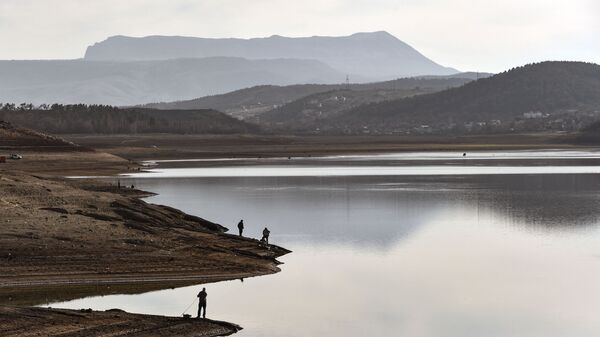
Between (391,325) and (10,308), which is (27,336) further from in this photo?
(391,325)

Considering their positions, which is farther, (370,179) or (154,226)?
(370,179)

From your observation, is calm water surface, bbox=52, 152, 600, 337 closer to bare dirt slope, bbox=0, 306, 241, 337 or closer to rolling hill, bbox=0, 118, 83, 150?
bare dirt slope, bbox=0, 306, 241, 337

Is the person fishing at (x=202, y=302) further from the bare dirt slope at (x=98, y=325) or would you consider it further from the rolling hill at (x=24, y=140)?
the rolling hill at (x=24, y=140)

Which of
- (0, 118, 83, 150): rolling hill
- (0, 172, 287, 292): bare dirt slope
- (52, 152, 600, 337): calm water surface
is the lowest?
(52, 152, 600, 337): calm water surface

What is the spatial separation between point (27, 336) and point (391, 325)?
13.8 meters

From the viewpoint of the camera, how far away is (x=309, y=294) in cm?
4503

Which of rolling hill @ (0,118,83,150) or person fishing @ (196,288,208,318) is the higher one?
rolling hill @ (0,118,83,150)

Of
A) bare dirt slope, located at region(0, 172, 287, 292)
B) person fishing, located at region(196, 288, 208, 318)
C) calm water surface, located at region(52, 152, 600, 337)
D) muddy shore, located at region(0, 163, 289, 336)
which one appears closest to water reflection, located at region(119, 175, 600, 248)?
calm water surface, located at region(52, 152, 600, 337)

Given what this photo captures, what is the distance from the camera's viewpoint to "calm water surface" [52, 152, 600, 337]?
4034 centimetres

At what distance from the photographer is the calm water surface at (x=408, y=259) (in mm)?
40344

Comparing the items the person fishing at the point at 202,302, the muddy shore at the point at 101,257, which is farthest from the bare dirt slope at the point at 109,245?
the person fishing at the point at 202,302

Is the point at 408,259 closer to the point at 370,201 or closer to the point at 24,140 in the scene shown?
the point at 370,201

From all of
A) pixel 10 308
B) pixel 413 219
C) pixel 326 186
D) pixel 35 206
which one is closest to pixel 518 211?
pixel 413 219

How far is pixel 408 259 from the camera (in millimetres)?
55344
